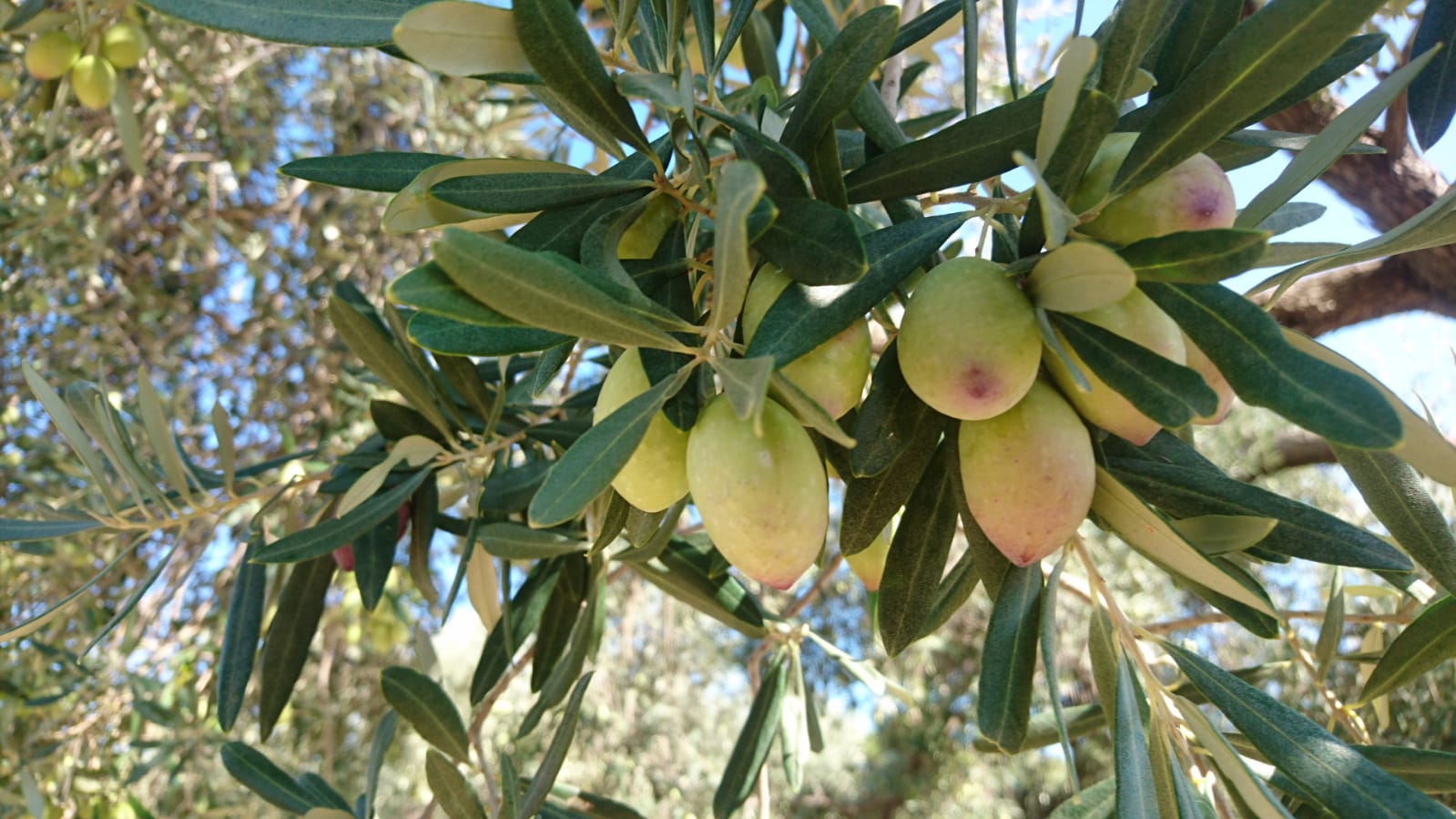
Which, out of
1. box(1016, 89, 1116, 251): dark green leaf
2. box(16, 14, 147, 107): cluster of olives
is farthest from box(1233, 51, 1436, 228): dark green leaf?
box(16, 14, 147, 107): cluster of olives

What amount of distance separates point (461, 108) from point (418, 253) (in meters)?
0.66

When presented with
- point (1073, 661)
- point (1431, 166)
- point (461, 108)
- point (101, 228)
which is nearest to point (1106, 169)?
point (1431, 166)

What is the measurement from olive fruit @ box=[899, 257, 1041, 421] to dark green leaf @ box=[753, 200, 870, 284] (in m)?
0.05

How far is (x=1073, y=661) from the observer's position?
459 centimetres

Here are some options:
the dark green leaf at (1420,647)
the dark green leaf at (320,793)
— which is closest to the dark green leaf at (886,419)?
the dark green leaf at (1420,647)

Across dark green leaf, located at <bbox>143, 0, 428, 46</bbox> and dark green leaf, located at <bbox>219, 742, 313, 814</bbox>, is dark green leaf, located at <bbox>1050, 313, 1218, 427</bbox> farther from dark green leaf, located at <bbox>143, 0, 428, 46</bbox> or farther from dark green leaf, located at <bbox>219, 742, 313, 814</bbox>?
dark green leaf, located at <bbox>219, 742, 313, 814</bbox>

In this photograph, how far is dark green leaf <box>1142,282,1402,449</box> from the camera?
459 mm

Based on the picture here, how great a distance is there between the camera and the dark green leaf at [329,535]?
1.05 meters

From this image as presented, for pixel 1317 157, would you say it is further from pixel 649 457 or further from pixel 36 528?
pixel 36 528

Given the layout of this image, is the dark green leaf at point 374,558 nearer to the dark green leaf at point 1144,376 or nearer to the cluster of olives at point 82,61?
the dark green leaf at point 1144,376

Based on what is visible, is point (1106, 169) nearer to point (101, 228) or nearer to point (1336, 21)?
point (1336, 21)

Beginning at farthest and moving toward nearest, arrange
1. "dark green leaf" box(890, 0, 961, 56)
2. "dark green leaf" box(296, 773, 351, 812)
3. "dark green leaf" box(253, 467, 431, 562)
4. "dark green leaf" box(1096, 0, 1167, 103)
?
1. "dark green leaf" box(296, 773, 351, 812)
2. "dark green leaf" box(253, 467, 431, 562)
3. "dark green leaf" box(890, 0, 961, 56)
4. "dark green leaf" box(1096, 0, 1167, 103)

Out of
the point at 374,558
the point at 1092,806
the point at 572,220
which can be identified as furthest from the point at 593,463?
the point at 374,558

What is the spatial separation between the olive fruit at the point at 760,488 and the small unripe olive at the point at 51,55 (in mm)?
1998
